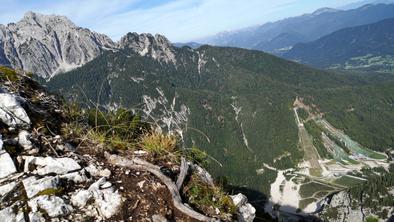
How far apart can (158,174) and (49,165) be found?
6.59 ft

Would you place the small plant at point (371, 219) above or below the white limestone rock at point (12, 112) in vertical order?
below

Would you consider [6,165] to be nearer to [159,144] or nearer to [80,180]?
[80,180]

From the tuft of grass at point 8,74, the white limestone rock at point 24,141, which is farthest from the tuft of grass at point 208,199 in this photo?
the tuft of grass at point 8,74

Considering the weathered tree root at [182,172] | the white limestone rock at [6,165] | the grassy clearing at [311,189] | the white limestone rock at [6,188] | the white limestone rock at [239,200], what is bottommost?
the grassy clearing at [311,189]

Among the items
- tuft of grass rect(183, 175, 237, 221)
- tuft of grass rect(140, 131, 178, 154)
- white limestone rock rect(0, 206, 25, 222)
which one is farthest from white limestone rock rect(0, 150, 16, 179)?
tuft of grass rect(183, 175, 237, 221)

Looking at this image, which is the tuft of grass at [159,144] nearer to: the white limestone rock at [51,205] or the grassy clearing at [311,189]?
the white limestone rock at [51,205]

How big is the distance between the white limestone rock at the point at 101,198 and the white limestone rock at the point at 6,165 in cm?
126

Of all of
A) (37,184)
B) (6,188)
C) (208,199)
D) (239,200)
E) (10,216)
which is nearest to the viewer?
(10,216)

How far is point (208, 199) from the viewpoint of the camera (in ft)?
23.2

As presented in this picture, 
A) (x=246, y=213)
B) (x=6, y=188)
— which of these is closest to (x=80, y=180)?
(x=6, y=188)

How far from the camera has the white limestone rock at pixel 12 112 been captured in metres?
7.66

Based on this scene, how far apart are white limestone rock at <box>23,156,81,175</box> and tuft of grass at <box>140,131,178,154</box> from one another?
1.68 metres

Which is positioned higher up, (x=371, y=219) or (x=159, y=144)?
(x=159, y=144)

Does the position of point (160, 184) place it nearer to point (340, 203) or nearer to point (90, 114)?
point (90, 114)
